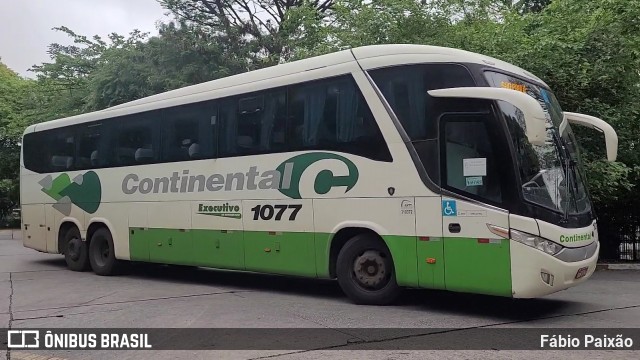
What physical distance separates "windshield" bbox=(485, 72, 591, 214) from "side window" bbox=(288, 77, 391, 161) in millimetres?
1751

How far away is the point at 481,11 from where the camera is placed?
15.9 m

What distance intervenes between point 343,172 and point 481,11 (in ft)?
29.8

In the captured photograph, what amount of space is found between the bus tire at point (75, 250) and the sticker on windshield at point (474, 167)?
374 inches

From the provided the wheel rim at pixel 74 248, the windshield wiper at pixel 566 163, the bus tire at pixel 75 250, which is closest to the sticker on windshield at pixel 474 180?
the windshield wiper at pixel 566 163

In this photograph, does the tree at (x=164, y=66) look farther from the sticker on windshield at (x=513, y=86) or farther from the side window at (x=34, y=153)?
the sticker on windshield at (x=513, y=86)

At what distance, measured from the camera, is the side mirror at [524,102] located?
6875 mm

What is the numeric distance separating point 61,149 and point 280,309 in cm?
845

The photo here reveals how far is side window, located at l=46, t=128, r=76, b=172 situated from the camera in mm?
14188

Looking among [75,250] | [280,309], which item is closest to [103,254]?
[75,250]

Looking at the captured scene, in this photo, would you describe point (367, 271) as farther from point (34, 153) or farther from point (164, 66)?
point (164, 66)

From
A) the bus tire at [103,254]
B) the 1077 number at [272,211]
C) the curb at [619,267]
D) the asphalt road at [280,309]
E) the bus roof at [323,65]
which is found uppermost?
the bus roof at [323,65]

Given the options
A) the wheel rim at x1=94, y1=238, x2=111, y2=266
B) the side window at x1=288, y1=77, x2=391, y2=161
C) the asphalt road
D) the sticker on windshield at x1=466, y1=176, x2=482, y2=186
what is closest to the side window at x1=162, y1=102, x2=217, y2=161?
the side window at x1=288, y1=77, x2=391, y2=161

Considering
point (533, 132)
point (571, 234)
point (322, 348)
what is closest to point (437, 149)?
point (533, 132)

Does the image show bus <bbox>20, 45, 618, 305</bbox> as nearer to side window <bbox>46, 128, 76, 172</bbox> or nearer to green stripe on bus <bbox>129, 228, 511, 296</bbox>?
green stripe on bus <bbox>129, 228, 511, 296</bbox>
